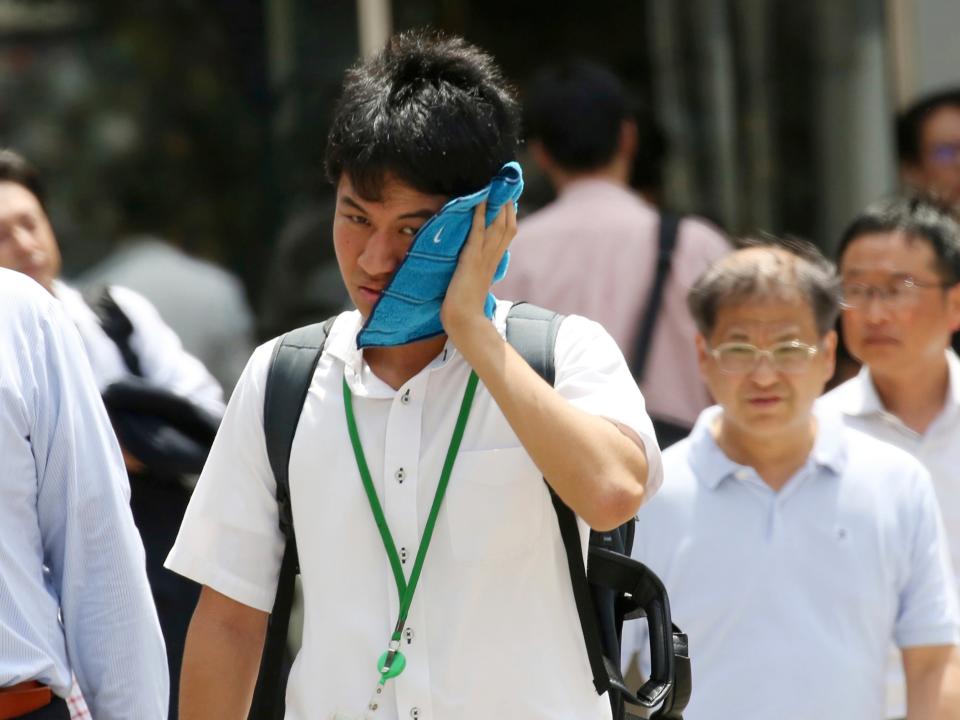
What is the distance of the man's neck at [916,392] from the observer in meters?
4.36

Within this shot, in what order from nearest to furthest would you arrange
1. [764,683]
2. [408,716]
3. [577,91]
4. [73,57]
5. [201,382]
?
[408,716] → [764,683] → [201,382] → [577,91] → [73,57]

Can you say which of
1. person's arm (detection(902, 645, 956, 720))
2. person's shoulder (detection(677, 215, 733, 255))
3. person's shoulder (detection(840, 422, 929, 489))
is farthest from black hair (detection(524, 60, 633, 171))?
person's arm (detection(902, 645, 956, 720))

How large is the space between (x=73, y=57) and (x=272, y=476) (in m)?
3.80

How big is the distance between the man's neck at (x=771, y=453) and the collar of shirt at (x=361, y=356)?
46.1 inches

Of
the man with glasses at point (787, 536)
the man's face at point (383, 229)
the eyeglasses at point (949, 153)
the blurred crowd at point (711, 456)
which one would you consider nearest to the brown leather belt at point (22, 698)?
the blurred crowd at point (711, 456)

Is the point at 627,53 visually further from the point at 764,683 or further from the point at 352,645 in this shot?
the point at 352,645

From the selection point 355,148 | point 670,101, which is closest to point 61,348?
point 355,148

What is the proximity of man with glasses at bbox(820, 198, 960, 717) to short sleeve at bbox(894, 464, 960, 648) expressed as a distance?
50cm

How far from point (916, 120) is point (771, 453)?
2.54 metres

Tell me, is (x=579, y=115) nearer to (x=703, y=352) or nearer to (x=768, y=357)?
(x=703, y=352)

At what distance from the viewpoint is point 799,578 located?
146 inches

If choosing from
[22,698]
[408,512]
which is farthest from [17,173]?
[408,512]

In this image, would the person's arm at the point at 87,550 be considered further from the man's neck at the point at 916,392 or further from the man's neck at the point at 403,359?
the man's neck at the point at 916,392

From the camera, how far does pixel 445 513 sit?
264 cm
